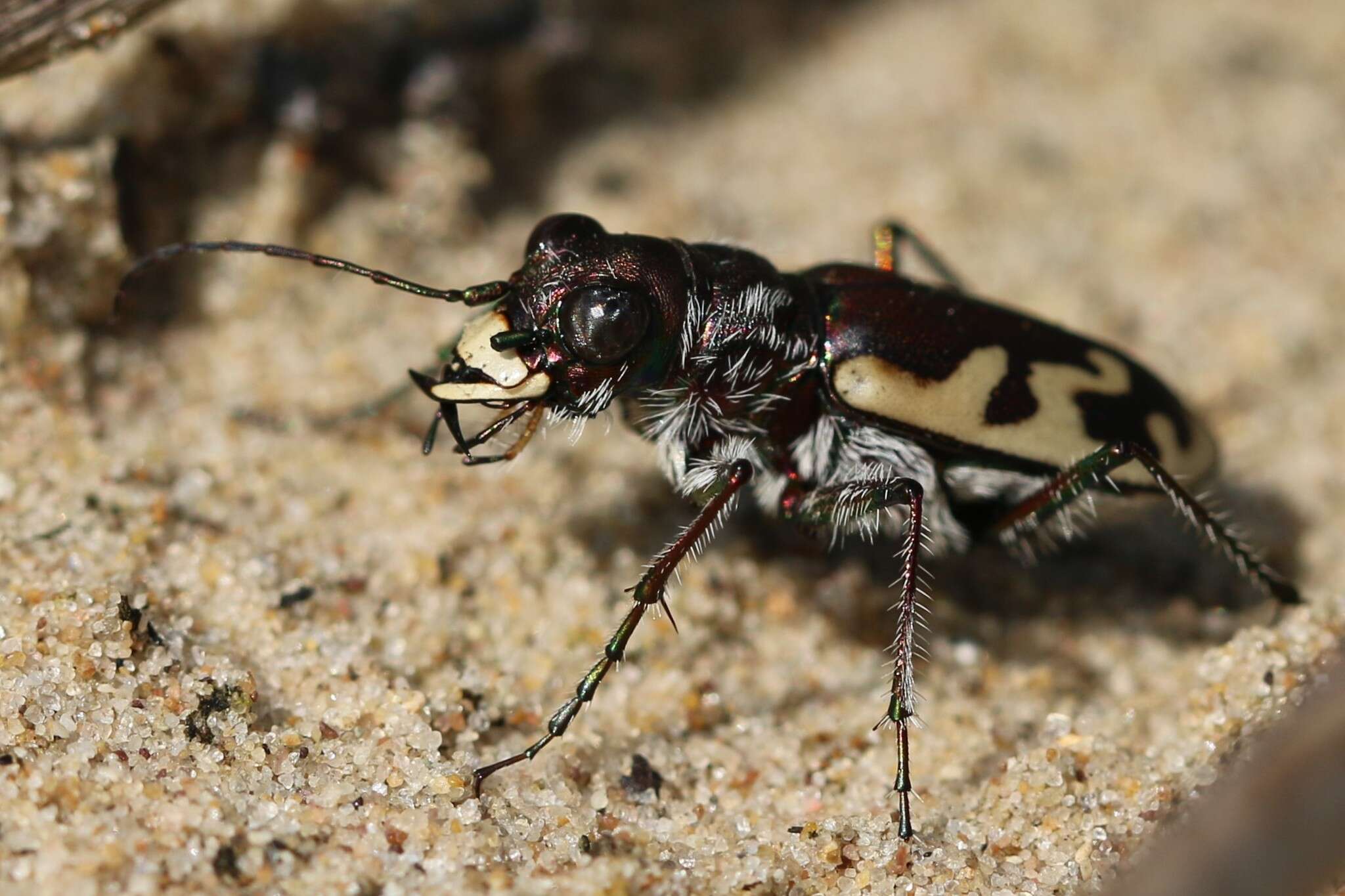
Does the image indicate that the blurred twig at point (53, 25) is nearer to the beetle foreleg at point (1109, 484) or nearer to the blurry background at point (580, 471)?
the blurry background at point (580, 471)

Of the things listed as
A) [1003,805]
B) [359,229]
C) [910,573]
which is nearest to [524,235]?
[359,229]

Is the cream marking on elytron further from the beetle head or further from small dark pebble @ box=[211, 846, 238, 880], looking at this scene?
small dark pebble @ box=[211, 846, 238, 880]

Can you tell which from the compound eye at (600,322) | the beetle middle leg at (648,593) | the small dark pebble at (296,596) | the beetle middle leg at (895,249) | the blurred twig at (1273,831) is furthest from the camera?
the beetle middle leg at (895,249)

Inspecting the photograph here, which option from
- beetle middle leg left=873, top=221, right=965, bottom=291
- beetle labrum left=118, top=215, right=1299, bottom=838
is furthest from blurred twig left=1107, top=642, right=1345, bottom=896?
beetle middle leg left=873, top=221, right=965, bottom=291

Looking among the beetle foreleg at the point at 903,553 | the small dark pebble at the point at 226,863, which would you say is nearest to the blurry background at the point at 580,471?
the small dark pebble at the point at 226,863

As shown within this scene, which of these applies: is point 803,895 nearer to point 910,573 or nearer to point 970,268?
point 910,573

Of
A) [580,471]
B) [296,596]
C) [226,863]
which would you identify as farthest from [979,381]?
[226,863]

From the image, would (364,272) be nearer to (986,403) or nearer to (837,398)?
(837,398)
